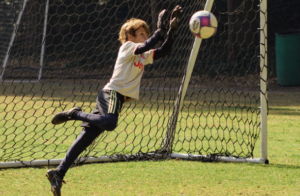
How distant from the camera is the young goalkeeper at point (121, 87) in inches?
139

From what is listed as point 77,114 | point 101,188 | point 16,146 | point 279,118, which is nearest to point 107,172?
point 101,188

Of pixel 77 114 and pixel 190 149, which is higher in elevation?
pixel 77 114

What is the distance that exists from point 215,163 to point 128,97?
4.42 ft

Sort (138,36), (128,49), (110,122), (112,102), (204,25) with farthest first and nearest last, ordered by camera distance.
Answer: (204,25) < (138,36) < (128,49) < (112,102) < (110,122)

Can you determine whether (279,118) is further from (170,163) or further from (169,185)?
(169,185)

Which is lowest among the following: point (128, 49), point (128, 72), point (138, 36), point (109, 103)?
point (109, 103)

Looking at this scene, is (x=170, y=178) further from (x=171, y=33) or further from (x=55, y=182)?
(x=171, y=33)

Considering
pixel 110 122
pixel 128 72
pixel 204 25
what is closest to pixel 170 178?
pixel 110 122

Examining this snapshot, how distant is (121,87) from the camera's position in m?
3.72

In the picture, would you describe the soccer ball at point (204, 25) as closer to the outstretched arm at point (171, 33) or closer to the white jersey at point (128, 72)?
the outstretched arm at point (171, 33)

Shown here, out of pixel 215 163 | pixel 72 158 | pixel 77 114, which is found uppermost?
pixel 77 114

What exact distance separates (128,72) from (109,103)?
0.33 metres

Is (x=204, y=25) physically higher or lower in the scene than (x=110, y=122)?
higher

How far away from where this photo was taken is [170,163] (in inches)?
179
